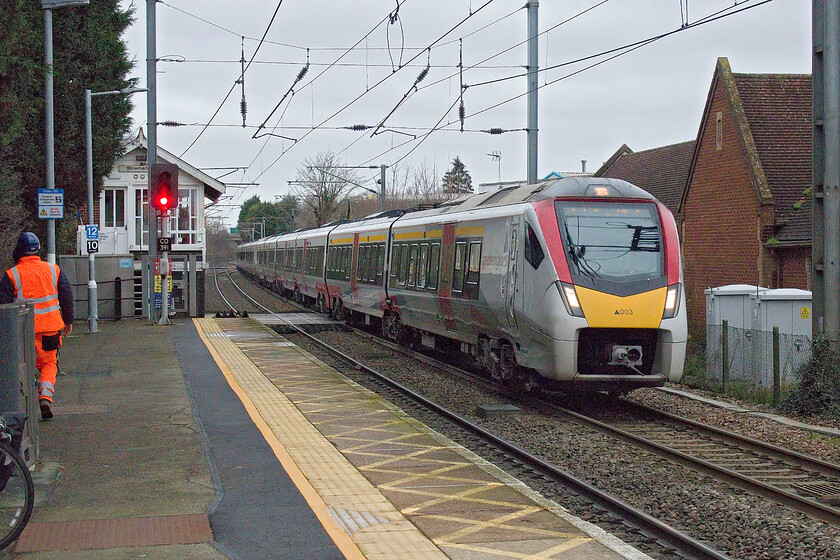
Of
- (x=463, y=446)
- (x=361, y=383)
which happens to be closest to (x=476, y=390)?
(x=361, y=383)

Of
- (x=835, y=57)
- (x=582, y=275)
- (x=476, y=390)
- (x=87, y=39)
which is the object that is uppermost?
(x=87, y=39)

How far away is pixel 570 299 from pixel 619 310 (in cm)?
60

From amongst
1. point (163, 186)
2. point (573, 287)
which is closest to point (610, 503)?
point (573, 287)

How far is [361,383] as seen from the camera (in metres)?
15.4

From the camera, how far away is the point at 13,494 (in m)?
5.93

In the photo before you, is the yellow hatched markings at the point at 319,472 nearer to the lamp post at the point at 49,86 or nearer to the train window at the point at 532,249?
the train window at the point at 532,249

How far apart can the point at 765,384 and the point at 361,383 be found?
609 cm

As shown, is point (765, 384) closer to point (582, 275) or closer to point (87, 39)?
point (582, 275)

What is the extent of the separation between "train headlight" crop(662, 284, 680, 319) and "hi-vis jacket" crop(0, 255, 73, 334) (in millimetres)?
6778

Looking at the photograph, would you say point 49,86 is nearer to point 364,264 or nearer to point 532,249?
point 364,264

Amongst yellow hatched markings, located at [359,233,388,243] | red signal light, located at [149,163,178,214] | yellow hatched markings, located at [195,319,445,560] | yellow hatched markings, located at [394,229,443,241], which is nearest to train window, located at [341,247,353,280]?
yellow hatched markings, located at [359,233,388,243]

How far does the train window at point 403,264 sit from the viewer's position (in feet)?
64.2

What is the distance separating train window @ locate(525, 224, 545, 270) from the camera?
12125mm

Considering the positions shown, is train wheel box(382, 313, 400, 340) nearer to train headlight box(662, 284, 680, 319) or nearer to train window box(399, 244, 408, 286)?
train window box(399, 244, 408, 286)
